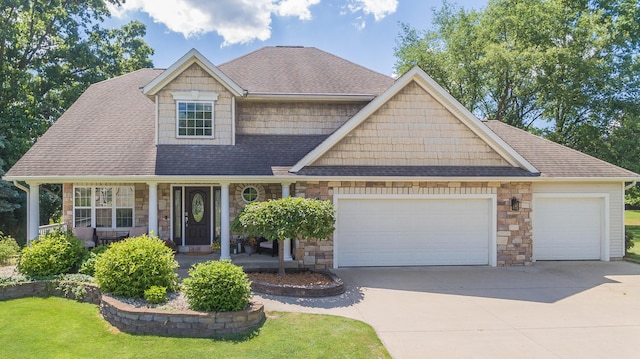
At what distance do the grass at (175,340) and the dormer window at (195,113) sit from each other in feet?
22.0

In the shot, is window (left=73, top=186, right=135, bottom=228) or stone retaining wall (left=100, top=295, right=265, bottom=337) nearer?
stone retaining wall (left=100, top=295, right=265, bottom=337)

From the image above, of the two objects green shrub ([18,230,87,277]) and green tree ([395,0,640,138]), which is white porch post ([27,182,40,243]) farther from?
green tree ([395,0,640,138])

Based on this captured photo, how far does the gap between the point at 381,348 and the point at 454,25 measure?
98.8 ft

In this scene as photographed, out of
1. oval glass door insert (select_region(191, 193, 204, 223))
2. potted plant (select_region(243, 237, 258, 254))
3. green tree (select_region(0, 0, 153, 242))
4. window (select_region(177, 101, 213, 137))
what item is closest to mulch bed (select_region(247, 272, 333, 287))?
potted plant (select_region(243, 237, 258, 254))

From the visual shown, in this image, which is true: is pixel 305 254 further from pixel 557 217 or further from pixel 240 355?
pixel 557 217

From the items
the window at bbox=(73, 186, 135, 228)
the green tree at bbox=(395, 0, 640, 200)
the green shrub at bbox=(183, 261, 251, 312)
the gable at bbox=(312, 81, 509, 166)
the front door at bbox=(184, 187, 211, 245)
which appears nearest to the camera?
the green shrub at bbox=(183, 261, 251, 312)

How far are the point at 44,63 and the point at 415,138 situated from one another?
76.1 feet

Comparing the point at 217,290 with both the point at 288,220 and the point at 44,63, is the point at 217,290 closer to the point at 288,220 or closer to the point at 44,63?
the point at 288,220

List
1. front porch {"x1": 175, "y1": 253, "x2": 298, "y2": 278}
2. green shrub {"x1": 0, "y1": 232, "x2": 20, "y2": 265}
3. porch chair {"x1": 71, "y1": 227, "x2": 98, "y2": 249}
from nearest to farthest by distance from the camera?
front porch {"x1": 175, "y1": 253, "x2": 298, "y2": 278} < green shrub {"x1": 0, "y1": 232, "x2": 20, "y2": 265} < porch chair {"x1": 71, "y1": 227, "x2": 98, "y2": 249}

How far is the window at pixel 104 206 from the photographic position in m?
12.8

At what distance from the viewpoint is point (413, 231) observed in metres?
11.5

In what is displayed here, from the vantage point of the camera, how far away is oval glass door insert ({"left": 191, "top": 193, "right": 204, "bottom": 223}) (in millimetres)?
12961

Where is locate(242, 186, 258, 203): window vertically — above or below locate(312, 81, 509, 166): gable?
below

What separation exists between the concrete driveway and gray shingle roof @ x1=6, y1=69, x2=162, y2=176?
647cm
